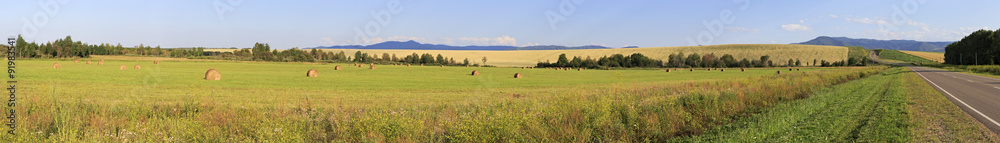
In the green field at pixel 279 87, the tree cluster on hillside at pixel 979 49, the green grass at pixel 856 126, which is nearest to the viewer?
the green grass at pixel 856 126

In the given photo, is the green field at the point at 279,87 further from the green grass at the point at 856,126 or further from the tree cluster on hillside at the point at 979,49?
the tree cluster on hillside at the point at 979,49

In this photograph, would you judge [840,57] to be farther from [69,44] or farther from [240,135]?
[69,44]

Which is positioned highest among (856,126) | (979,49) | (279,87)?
(979,49)

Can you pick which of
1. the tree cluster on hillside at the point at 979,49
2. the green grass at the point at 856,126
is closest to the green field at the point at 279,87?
the green grass at the point at 856,126

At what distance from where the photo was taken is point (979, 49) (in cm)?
9919

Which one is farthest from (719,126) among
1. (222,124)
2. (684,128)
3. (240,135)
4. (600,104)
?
(222,124)

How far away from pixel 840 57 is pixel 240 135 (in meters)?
179

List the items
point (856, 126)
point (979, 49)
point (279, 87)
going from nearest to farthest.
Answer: point (856, 126) < point (279, 87) < point (979, 49)

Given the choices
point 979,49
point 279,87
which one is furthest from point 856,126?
point 979,49

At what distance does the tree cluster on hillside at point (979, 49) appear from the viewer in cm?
9119

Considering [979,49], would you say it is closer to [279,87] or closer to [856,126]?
[856,126]

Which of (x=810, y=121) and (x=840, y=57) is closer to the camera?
(x=810, y=121)

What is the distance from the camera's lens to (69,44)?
100938 mm

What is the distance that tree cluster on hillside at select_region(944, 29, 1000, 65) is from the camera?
9119 centimetres
